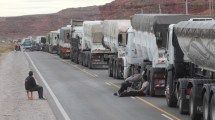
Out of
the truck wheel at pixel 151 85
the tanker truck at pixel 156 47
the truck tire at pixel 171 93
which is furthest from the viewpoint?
the truck wheel at pixel 151 85

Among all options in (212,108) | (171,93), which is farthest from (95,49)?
(212,108)

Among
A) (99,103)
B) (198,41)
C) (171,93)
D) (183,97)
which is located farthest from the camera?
(99,103)

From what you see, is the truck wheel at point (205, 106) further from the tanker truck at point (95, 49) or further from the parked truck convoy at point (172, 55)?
the tanker truck at point (95, 49)

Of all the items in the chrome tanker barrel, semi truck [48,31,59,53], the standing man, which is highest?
the chrome tanker barrel

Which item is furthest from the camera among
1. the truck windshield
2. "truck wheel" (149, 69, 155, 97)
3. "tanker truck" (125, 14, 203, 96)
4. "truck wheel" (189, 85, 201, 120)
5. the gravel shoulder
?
the truck windshield

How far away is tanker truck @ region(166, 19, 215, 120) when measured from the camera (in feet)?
60.0

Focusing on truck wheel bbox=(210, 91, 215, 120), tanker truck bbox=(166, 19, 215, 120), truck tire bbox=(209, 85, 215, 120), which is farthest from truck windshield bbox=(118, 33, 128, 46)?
truck wheel bbox=(210, 91, 215, 120)

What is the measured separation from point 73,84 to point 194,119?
16.4m

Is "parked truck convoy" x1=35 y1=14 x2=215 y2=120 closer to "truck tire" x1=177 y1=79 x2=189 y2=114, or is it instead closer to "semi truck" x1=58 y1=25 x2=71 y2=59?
"truck tire" x1=177 y1=79 x2=189 y2=114

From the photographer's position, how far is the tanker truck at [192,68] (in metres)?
18.3

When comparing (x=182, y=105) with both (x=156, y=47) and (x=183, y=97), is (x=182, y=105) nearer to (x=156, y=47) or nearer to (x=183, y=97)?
(x=183, y=97)

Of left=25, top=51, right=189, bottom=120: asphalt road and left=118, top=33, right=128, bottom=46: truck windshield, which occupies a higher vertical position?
left=118, top=33, right=128, bottom=46: truck windshield

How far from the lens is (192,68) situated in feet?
73.7

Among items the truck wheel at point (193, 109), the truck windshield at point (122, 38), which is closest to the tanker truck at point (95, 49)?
the truck windshield at point (122, 38)
